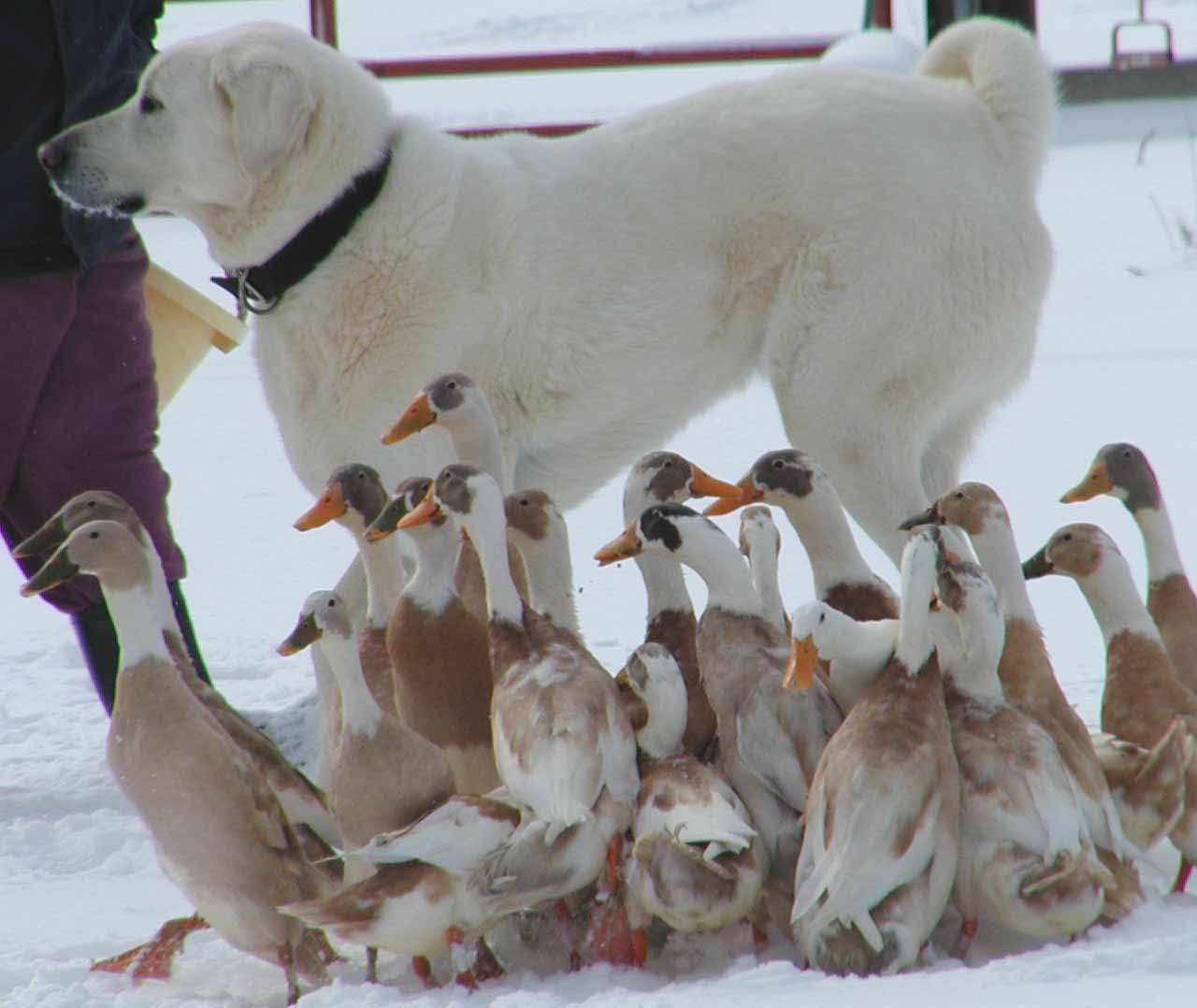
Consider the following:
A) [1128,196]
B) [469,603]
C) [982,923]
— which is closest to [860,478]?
[469,603]

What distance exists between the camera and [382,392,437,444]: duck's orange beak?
11.7ft

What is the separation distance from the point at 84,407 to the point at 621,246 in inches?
50.3

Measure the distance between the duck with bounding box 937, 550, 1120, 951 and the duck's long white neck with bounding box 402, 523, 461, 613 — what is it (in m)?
0.97

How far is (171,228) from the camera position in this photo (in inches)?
446

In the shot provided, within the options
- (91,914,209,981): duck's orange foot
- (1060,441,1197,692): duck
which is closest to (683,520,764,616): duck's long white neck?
(1060,441,1197,692): duck

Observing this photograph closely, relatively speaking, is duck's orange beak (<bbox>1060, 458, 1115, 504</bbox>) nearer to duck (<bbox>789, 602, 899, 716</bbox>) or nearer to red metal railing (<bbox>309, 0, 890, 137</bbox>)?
duck (<bbox>789, 602, 899, 716</bbox>)

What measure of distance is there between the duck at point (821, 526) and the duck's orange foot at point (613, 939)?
2.98ft

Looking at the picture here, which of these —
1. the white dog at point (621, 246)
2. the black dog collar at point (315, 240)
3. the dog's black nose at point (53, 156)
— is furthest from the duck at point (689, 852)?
the dog's black nose at point (53, 156)

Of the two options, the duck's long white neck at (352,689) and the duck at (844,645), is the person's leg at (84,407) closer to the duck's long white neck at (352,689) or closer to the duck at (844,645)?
the duck's long white neck at (352,689)

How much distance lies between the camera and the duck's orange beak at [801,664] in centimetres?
282

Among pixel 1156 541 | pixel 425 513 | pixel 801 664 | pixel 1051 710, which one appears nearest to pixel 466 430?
pixel 425 513

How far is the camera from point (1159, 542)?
140 inches

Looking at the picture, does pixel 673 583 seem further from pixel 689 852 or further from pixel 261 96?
pixel 261 96

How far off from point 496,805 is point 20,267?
1749mm
